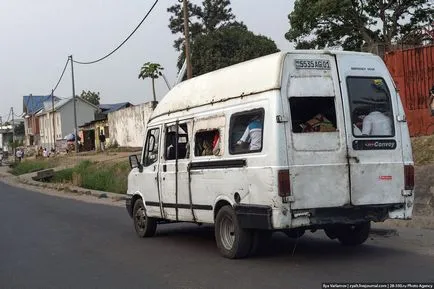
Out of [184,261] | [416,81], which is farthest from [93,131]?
[184,261]

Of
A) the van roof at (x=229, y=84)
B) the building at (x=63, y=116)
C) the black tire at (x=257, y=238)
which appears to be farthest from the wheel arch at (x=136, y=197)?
the building at (x=63, y=116)

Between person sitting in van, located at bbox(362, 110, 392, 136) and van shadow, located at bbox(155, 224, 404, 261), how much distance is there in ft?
5.66

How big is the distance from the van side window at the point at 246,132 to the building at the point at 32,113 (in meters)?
86.2

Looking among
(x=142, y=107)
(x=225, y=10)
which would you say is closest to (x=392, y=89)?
(x=142, y=107)

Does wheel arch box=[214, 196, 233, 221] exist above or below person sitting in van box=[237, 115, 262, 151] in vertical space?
below

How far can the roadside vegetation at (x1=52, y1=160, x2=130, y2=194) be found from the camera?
24734mm

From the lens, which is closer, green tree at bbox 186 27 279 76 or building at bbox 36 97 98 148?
green tree at bbox 186 27 279 76

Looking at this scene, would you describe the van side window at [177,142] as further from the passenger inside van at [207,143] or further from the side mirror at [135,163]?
the side mirror at [135,163]

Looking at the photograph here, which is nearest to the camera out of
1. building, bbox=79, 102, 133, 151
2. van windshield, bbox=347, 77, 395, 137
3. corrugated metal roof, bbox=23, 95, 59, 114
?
van windshield, bbox=347, 77, 395, 137

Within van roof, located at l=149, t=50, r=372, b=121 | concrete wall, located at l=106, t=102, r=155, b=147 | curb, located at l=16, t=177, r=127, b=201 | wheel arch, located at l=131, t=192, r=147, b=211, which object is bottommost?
curb, located at l=16, t=177, r=127, b=201

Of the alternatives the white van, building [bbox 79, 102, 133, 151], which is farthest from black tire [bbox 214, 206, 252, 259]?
building [bbox 79, 102, 133, 151]

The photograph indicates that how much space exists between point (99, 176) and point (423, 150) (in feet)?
52.5

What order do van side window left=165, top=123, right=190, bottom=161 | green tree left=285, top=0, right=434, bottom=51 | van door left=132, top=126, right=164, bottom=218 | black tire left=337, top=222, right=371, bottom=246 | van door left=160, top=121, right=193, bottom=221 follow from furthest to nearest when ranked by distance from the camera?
1. green tree left=285, top=0, right=434, bottom=51
2. van door left=132, top=126, right=164, bottom=218
3. van side window left=165, top=123, right=190, bottom=161
4. van door left=160, top=121, right=193, bottom=221
5. black tire left=337, top=222, right=371, bottom=246

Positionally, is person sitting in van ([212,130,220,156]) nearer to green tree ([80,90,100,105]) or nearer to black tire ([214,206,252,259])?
black tire ([214,206,252,259])
